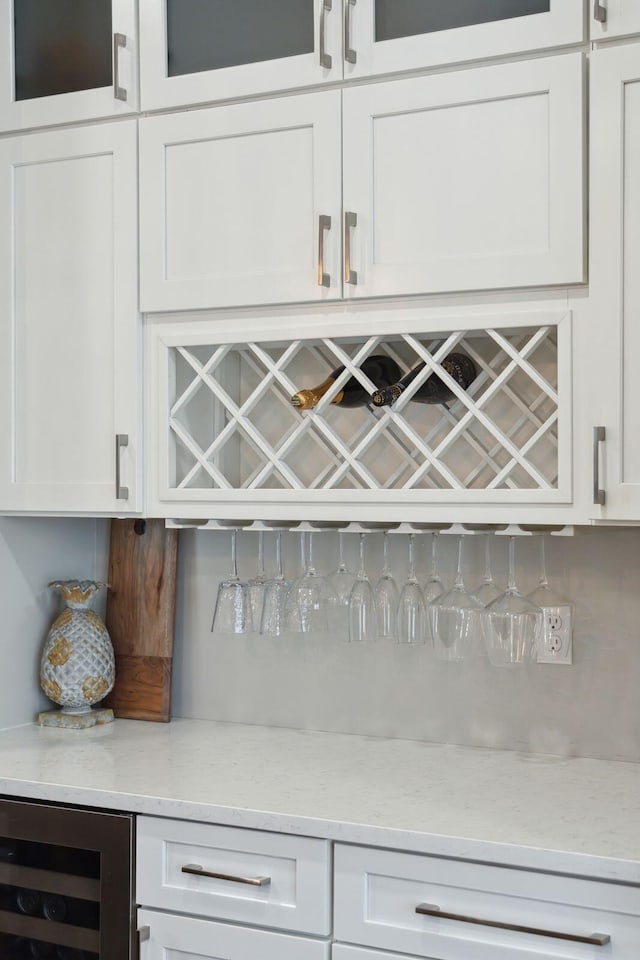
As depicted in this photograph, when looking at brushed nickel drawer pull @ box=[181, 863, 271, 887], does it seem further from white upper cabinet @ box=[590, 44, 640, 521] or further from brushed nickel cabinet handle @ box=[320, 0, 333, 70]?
brushed nickel cabinet handle @ box=[320, 0, 333, 70]

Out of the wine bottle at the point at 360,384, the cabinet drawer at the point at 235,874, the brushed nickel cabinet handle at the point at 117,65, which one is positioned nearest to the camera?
the cabinet drawer at the point at 235,874

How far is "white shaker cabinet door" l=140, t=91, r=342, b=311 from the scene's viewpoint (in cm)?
217

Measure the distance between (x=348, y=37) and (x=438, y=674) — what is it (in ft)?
4.50

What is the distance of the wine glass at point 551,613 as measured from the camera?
2314 millimetres

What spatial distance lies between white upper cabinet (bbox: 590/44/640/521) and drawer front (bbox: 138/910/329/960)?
93cm

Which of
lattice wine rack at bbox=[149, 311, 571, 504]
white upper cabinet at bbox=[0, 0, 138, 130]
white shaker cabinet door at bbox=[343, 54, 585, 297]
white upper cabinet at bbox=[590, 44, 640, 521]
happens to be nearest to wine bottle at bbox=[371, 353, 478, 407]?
lattice wine rack at bbox=[149, 311, 571, 504]

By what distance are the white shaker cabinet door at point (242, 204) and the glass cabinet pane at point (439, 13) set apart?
0.57 ft

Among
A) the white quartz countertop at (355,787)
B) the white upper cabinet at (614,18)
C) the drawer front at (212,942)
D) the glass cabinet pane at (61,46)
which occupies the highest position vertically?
the glass cabinet pane at (61,46)

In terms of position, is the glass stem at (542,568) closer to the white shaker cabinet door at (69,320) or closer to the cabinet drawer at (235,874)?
the cabinet drawer at (235,874)

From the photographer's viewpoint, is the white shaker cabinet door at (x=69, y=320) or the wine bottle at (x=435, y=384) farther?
the white shaker cabinet door at (x=69, y=320)

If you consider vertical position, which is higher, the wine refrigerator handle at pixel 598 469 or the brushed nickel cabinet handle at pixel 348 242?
the brushed nickel cabinet handle at pixel 348 242

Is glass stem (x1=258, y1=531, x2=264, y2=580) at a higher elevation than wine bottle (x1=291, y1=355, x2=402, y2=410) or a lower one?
lower

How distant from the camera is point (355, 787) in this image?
207cm

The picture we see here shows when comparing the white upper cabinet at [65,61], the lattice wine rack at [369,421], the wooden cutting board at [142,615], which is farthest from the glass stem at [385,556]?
the white upper cabinet at [65,61]
